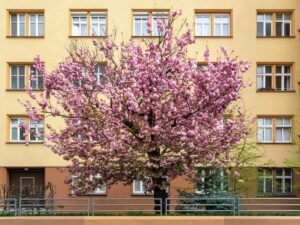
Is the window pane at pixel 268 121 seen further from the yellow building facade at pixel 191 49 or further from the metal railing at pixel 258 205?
the metal railing at pixel 258 205

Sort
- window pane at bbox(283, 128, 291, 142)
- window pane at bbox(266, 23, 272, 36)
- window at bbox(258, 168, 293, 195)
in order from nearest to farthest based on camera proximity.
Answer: window at bbox(258, 168, 293, 195) → window pane at bbox(283, 128, 291, 142) → window pane at bbox(266, 23, 272, 36)

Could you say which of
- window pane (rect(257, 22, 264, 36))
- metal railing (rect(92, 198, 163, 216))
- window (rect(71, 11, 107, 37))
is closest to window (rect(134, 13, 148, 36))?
window (rect(71, 11, 107, 37))

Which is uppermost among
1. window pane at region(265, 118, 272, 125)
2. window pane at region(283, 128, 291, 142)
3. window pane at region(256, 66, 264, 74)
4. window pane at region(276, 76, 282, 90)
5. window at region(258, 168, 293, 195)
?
window pane at region(256, 66, 264, 74)

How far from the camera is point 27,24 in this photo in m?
31.9

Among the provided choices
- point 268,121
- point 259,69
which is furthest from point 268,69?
point 268,121

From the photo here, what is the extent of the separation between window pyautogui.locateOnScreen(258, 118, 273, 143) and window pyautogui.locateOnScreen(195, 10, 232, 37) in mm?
5185

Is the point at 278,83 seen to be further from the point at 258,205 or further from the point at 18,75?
the point at 258,205

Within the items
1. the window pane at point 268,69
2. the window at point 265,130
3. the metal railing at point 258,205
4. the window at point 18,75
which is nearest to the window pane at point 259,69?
the window pane at point 268,69

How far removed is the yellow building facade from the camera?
3108cm

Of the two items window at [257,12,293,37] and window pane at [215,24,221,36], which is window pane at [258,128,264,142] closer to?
window at [257,12,293,37]

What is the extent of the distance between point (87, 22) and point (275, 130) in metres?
11.9

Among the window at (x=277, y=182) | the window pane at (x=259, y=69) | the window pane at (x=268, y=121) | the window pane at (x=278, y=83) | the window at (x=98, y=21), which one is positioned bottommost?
the window at (x=277, y=182)

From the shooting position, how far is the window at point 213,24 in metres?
31.9

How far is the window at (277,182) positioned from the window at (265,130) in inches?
65.0
